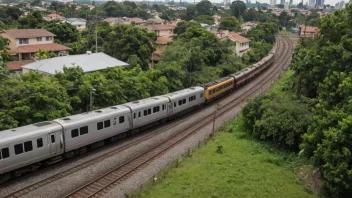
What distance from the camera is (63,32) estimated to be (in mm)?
65625

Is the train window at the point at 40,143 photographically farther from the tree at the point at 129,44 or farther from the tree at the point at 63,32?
the tree at the point at 63,32

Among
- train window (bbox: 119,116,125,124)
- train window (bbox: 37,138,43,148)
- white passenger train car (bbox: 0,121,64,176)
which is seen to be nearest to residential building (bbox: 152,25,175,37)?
train window (bbox: 119,116,125,124)

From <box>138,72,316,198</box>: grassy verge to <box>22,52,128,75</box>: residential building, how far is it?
1878cm

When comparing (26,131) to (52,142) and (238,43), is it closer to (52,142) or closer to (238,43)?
(52,142)

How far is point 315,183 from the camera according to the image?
19.3 meters

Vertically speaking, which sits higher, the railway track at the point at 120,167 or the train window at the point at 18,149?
the train window at the point at 18,149

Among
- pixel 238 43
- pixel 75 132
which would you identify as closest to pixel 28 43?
pixel 238 43

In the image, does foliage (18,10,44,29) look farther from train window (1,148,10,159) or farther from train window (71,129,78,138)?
train window (1,148,10,159)

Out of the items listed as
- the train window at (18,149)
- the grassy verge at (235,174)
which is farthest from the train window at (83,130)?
the grassy verge at (235,174)

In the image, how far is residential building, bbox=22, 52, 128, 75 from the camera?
36250 mm

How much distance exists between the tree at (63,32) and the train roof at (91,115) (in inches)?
A: 1808

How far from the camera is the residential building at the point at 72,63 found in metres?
36.2

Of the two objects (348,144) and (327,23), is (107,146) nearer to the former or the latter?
(348,144)

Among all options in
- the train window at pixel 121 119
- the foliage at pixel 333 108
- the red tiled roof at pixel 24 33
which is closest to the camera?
the foliage at pixel 333 108
